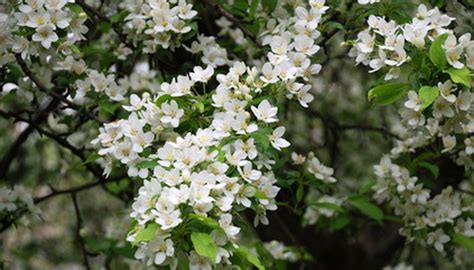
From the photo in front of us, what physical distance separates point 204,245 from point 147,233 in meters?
0.14

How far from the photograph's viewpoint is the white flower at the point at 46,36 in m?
2.19

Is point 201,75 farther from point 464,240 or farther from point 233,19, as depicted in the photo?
point 464,240

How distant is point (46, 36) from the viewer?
2.21 metres

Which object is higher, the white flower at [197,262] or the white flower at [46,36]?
the white flower at [46,36]

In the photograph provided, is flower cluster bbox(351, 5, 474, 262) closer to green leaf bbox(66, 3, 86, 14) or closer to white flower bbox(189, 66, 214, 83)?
white flower bbox(189, 66, 214, 83)

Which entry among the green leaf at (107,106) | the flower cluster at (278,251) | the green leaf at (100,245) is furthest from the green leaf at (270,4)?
the green leaf at (100,245)

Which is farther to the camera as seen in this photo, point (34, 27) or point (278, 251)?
point (278, 251)

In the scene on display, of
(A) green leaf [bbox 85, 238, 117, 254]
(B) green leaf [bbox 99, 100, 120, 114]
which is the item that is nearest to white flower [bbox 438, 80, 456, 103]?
(B) green leaf [bbox 99, 100, 120, 114]

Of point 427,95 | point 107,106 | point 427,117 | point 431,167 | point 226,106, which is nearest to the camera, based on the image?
point 427,95

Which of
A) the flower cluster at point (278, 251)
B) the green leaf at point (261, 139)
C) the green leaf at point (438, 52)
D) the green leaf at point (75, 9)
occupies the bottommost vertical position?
the flower cluster at point (278, 251)

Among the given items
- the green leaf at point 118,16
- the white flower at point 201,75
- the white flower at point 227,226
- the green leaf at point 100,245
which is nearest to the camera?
the white flower at point 227,226

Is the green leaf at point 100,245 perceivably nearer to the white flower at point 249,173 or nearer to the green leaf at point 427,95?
the white flower at point 249,173

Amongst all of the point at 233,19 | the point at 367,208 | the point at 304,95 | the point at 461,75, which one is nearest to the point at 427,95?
the point at 461,75

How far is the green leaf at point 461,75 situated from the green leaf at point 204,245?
75 cm
